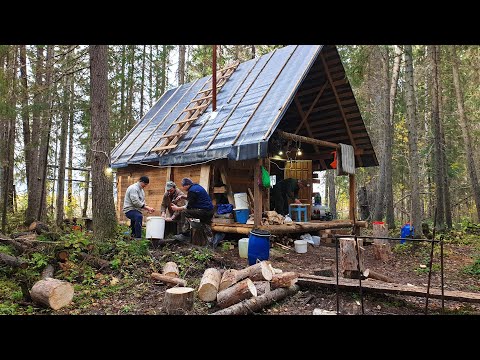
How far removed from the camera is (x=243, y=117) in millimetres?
9609

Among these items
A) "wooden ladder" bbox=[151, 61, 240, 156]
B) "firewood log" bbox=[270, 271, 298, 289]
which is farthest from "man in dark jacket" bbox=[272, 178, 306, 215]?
"firewood log" bbox=[270, 271, 298, 289]

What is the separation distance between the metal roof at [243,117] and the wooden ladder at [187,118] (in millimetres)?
158

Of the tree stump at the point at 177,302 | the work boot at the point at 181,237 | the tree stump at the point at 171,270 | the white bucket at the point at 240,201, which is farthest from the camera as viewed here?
the white bucket at the point at 240,201

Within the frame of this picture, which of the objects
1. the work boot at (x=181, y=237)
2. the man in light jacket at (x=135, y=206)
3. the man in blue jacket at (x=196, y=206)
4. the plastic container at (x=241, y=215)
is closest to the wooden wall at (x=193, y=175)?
the plastic container at (x=241, y=215)

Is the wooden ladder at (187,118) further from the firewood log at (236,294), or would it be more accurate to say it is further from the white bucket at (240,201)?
the firewood log at (236,294)

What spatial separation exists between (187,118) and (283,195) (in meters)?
4.42

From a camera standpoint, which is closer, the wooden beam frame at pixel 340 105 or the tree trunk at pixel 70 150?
the wooden beam frame at pixel 340 105

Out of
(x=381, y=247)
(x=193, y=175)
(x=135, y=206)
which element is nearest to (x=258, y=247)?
(x=135, y=206)

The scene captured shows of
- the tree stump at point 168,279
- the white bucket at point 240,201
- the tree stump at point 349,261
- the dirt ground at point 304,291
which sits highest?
the white bucket at point 240,201

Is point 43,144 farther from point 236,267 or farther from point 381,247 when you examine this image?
point 381,247

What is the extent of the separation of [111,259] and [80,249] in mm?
592

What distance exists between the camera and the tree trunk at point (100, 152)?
7.18 metres
